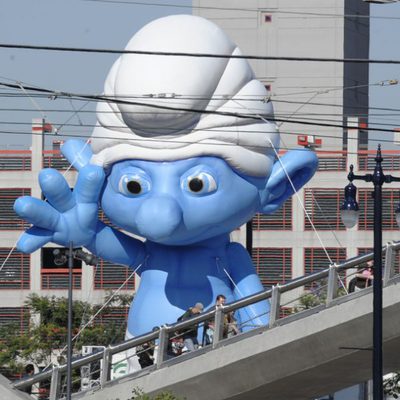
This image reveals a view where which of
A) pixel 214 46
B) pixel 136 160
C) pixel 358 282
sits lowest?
pixel 358 282

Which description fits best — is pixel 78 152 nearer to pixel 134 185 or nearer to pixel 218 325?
pixel 134 185

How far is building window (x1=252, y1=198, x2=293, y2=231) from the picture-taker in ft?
208

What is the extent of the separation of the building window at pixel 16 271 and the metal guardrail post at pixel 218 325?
39498 millimetres

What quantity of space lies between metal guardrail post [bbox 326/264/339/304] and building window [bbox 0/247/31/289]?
4012 centimetres

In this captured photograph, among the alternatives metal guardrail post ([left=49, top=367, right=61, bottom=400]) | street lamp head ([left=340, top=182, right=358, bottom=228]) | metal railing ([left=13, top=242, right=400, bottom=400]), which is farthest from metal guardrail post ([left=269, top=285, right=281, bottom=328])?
metal guardrail post ([left=49, top=367, right=61, bottom=400])

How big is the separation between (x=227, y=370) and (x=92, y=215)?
653cm

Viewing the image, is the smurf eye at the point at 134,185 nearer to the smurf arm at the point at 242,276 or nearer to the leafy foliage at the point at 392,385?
the smurf arm at the point at 242,276

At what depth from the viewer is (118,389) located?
25922mm

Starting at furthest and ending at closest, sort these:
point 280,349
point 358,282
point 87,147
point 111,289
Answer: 1. point 111,289
2. point 87,147
3. point 358,282
4. point 280,349

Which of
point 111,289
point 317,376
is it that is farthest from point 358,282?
point 111,289

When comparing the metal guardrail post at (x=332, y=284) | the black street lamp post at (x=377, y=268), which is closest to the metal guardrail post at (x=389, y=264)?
the black street lamp post at (x=377, y=268)

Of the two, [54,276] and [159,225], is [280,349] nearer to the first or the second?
[159,225]

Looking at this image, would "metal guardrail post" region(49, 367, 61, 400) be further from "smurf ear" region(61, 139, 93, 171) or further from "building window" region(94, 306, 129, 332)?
"building window" region(94, 306, 129, 332)

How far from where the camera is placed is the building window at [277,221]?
63344mm
